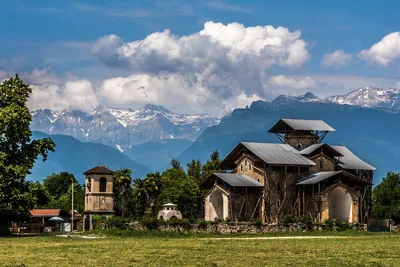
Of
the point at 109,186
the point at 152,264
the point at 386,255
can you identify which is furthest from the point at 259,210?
the point at 152,264

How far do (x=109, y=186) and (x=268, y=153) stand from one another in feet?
68.3

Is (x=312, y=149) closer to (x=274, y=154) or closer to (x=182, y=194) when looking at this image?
(x=274, y=154)

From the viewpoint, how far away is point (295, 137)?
96.6m

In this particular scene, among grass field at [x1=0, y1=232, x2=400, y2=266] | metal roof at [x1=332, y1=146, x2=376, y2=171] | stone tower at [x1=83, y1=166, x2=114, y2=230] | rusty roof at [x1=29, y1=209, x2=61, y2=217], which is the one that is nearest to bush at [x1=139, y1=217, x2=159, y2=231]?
stone tower at [x1=83, y1=166, x2=114, y2=230]

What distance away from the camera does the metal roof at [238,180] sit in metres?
85.8

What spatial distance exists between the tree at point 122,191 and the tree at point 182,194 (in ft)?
16.1

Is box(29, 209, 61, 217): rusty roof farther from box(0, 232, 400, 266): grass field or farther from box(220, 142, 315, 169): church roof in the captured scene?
box(0, 232, 400, 266): grass field

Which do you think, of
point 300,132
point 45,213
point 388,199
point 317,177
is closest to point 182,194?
point 45,213

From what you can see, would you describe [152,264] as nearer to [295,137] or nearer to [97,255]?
[97,255]

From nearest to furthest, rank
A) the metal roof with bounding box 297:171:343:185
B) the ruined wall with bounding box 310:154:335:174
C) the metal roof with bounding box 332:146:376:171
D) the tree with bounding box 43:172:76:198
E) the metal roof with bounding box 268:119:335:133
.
Result: the metal roof with bounding box 297:171:343:185 → the ruined wall with bounding box 310:154:335:174 → the metal roof with bounding box 332:146:376:171 → the metal roof with bounding box 268:119:335:133 → the tree with bounding box 43:172:76:198

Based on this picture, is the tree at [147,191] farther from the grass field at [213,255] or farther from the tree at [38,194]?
the grass field at [213,255]

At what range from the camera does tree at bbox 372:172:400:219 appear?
10179 centimetres

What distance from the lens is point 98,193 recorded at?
95500mm

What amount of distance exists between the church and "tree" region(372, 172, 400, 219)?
8.86 metres
